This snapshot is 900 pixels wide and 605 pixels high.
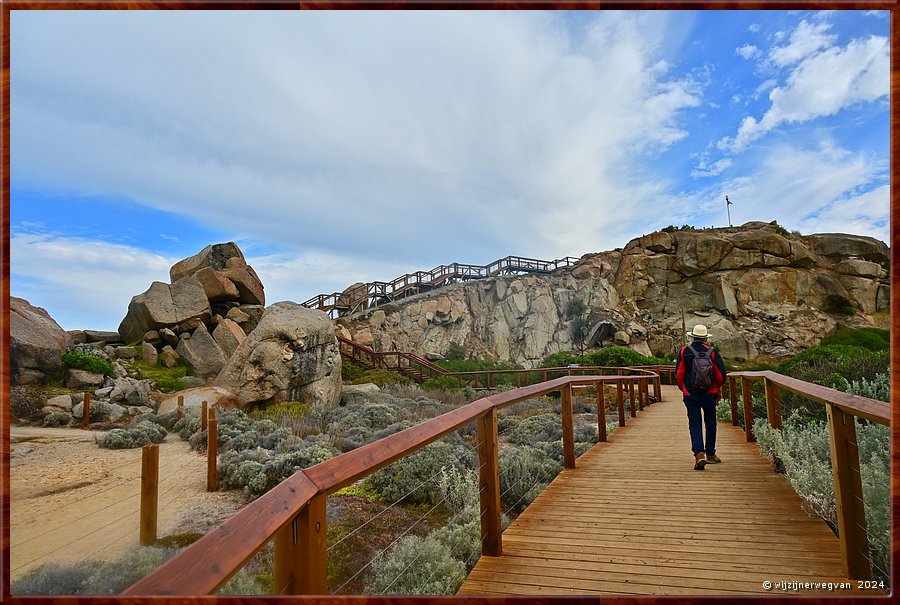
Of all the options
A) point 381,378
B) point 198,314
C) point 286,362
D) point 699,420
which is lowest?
point 381,378

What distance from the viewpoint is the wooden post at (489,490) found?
2.89m

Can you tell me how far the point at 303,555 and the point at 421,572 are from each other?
187 cm

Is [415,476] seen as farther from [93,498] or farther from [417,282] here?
[417,282]

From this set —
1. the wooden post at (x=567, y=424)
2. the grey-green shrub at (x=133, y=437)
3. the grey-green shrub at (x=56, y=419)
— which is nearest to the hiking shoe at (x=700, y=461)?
the wooden post at (x=567, y=424)

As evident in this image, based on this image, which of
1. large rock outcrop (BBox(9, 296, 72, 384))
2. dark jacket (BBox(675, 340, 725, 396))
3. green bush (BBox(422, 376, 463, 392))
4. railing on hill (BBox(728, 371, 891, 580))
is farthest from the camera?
green bush (BBox(422, 376, 463, 392))

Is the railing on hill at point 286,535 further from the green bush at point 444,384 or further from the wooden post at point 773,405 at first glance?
the green bush at point 444,384

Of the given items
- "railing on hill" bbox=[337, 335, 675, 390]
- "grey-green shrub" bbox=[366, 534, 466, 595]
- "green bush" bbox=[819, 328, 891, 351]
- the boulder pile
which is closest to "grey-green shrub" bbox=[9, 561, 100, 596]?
"grey-green shrub" bbox=[366, 534, 466, 595]

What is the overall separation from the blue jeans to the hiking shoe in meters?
0.04

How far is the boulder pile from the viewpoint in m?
16.5

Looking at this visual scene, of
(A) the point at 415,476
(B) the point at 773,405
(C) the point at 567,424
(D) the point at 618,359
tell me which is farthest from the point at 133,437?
(D) the point at 618,359

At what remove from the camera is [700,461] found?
4.93 m

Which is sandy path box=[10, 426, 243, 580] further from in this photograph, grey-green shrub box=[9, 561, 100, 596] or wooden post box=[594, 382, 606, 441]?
wooden post box=[594, 382, 606, 441]

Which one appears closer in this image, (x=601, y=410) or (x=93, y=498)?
(x=93, y=498)

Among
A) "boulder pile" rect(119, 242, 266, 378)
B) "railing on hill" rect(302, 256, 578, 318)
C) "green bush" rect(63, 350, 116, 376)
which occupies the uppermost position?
"railing on hill" rect(302, 256, 578, 318)
